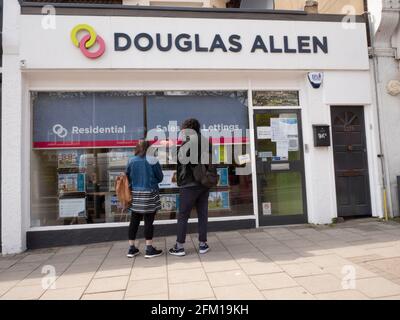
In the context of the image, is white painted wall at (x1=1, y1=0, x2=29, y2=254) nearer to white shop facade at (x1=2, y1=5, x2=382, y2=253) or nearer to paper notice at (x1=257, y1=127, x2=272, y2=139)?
white shop facade at (x1=2, y1=5, x2=382, y2=253)

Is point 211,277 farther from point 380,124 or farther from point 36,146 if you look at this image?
point 380,124

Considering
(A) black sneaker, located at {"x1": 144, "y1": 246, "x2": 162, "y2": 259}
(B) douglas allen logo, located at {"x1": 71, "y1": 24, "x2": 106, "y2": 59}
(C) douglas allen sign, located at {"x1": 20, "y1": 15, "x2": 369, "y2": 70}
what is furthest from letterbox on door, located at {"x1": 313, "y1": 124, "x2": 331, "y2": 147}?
(B) douglas allen logo, located at {"x1": 71, "y1": 24, "x2": 106, "y2": 59}

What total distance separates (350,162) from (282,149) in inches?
56.4

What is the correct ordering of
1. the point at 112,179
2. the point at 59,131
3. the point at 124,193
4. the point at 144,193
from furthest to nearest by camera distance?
the point at 112,179 → the point at 59,131 → the point at 124,193 → the point at 144,193

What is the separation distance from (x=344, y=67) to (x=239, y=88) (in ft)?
6.93

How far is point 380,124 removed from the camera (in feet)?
20.9

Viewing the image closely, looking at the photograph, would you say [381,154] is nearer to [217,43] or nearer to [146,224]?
[217,43]

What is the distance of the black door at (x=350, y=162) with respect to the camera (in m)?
6.31

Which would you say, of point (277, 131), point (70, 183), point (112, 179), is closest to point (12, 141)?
point (70, 183)

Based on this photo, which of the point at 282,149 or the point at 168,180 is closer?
the point at 168,180

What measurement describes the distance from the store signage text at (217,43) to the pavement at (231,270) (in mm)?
3407

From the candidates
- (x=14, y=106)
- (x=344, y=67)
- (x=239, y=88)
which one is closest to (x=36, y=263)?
(x=14, y=106)

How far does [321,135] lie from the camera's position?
6062 millimetres

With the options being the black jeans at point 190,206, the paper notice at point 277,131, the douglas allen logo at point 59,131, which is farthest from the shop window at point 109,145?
the black jeans at point 190,206
